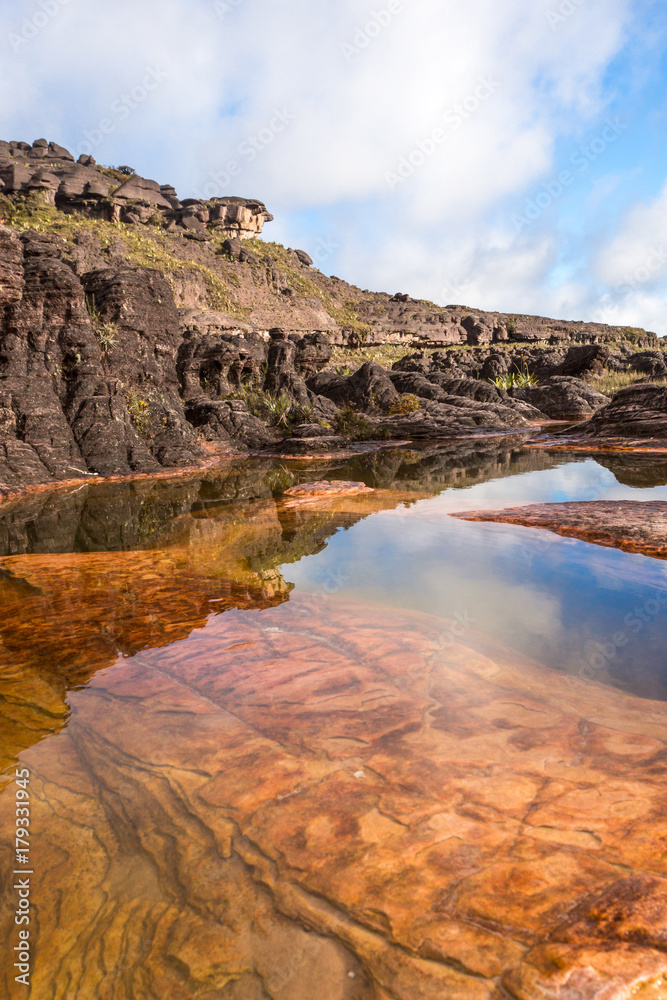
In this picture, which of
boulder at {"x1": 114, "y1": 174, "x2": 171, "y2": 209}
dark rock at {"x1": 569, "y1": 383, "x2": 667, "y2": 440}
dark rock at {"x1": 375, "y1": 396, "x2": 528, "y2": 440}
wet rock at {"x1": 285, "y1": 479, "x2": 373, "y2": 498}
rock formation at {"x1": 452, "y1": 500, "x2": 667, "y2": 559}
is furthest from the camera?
boulder at {"x1": 114, "y1": 174, "x2": 171, "y2": 209}

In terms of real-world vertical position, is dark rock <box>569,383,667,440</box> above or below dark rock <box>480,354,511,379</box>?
below

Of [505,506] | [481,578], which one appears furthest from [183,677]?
[505,506]

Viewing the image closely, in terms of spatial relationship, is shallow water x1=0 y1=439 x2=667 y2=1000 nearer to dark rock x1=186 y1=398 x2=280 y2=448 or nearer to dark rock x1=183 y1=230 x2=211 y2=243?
dark rock x1=186 y1=398 x2=280 y2=448

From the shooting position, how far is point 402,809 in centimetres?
250

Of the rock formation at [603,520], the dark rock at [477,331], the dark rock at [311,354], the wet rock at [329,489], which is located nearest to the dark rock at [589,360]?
the dark rock at [311,354]

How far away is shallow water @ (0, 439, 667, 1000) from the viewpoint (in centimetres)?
184

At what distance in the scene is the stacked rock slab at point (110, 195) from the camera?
6838cm

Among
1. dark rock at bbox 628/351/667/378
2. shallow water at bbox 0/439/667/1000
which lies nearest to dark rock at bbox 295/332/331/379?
dark rock at bbox 628/351/667/378

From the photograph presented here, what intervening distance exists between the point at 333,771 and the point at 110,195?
286 feet

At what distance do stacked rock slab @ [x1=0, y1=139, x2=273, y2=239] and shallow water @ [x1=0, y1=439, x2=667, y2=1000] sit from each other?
261 feet

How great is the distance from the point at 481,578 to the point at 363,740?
12.0 ft

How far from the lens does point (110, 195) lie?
70688mm

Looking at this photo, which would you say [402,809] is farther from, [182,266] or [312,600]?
[182,266]

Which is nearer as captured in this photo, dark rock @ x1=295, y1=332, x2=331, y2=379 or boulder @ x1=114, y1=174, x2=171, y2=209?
dark rock @ x1=295, y1=332, x2=331, y2=379
